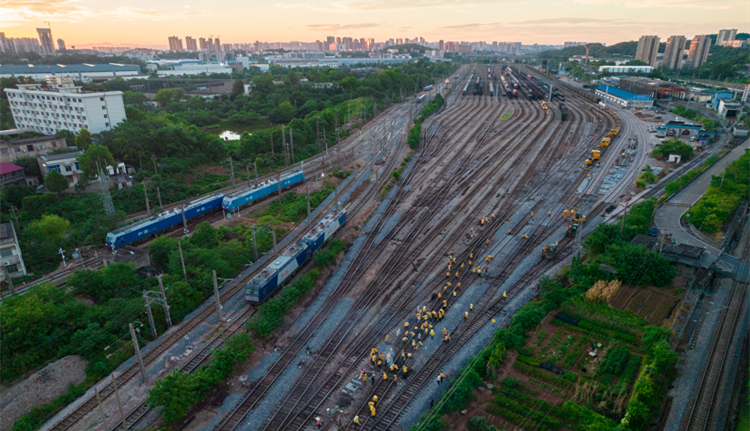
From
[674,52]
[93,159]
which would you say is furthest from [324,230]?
[674,52]

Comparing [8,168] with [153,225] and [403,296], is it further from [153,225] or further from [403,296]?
[403,296]

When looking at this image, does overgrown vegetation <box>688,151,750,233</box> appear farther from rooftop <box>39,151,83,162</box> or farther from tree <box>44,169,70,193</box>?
rooftop <box>39,151,83,162</box>

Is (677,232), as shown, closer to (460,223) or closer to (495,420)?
(460,223)

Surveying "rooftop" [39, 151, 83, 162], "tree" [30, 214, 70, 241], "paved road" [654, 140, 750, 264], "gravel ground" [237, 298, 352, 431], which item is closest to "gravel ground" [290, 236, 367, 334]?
"gravel ground" [237, 298, 352, 431]

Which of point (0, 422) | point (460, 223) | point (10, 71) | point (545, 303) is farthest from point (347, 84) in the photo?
point (0, 422)

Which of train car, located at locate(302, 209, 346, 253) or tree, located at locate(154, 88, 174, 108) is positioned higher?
tree, located at locate(154, 88, 174, 108)

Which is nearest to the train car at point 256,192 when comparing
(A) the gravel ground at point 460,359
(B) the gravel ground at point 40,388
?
(B) the gravel ground at point 40,388
